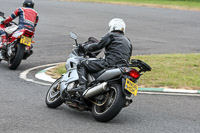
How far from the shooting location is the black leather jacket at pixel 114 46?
25.3 feet

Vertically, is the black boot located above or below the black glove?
below

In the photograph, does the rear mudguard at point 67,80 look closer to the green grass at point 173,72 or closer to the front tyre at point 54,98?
the front tyre at point 54,98

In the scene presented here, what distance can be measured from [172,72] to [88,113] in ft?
14.1

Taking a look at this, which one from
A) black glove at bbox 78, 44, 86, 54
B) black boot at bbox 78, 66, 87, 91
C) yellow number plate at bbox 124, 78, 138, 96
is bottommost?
black boot at bbox 78, 66, 87, 91

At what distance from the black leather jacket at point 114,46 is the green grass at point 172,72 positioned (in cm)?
296

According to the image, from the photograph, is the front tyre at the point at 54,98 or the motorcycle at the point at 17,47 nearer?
the front tyre at the point at 54,98

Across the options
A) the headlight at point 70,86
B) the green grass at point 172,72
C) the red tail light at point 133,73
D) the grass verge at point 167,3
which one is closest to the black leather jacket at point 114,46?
the red tail light at point 133,73

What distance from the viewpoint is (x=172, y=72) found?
12008mm

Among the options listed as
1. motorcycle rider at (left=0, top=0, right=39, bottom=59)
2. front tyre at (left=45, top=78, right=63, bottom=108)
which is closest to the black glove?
front tyre at (left=45, top=78, right=63, bottom=108)

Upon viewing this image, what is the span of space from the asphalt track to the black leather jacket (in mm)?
942

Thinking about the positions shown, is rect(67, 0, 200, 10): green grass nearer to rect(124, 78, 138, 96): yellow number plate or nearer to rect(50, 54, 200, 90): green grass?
rect(50, 54, 200, 90): green grass

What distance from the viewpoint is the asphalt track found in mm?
7264

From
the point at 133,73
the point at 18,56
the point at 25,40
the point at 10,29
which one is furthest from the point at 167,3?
the point at 133,73

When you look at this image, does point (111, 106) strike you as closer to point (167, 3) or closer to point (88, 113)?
point (88, 113)
